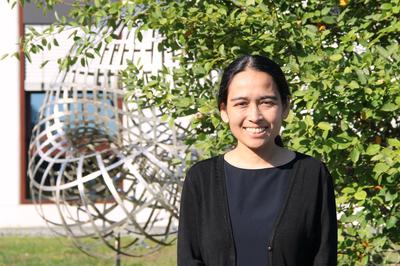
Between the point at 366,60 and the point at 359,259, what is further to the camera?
the point at 359,259

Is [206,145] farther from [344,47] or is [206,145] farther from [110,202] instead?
[110,202]

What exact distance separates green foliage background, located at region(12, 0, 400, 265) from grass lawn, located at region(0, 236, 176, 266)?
479 cm

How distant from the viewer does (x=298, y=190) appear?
2.83m

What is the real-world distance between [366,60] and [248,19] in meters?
0.58

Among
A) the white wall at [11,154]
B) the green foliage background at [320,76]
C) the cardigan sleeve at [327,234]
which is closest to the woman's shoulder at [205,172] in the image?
the cardigan sleeve at [327,234]

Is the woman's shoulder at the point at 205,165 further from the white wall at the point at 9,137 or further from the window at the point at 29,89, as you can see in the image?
the white wall at the point at 9,137

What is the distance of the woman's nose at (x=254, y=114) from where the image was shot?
9.29 feet

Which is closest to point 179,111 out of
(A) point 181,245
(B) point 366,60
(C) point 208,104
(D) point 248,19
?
(C) point 208,104

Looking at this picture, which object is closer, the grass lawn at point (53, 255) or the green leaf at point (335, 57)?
the green leaf at point (335, 57)

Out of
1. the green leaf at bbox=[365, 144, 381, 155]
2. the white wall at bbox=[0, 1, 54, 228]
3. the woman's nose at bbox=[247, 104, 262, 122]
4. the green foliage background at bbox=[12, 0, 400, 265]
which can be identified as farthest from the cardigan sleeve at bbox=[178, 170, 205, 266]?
the white wall at bbox=[0, 1, 54, 228]

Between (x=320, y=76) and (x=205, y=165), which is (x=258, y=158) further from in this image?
(x=320, y=76)

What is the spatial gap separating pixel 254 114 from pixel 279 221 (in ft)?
0.97

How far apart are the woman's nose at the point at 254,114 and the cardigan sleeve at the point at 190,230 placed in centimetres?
25

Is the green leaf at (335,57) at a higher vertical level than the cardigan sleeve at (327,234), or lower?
higher
